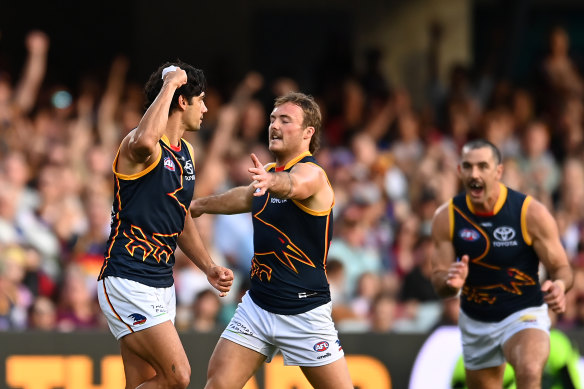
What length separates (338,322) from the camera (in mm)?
11547

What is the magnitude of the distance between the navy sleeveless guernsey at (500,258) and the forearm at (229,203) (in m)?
1.98

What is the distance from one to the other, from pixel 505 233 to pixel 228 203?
7.66 ft

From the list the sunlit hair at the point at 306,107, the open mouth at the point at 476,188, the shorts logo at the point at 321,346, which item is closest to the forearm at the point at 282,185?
the sunlit hair at the point at 306,107

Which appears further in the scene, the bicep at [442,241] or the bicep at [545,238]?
the bicep at [442,241]

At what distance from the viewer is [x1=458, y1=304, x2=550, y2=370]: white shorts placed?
28.2 feet

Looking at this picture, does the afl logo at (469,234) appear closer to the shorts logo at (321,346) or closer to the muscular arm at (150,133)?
A: the shorts logo at (321,346)

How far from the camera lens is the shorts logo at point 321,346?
7344mm

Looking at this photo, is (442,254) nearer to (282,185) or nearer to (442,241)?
(442,241)

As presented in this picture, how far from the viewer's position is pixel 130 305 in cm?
698

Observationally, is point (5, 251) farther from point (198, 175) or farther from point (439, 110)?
point (439, 110)

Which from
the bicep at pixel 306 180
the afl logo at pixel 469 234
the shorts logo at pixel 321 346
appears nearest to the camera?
the bicep at pixel 306 180

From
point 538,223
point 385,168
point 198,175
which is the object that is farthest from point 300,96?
point 385,168

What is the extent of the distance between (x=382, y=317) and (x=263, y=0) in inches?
286

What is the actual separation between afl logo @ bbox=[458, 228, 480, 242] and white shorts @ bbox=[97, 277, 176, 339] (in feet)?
9.17
